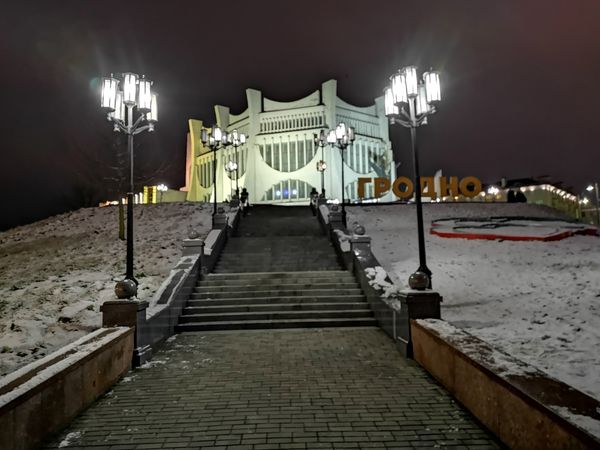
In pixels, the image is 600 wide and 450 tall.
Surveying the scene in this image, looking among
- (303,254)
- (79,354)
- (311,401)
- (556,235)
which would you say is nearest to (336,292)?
(303,254)

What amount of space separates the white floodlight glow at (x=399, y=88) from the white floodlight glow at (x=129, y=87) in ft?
20.9

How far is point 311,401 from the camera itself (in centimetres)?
554

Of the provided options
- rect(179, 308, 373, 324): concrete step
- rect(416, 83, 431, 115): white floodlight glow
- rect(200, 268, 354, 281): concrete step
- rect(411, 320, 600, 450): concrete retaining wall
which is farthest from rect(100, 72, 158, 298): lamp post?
rect(411, 320, 600, 450): concrete retaining wall

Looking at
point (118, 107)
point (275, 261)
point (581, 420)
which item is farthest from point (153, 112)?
point (581, 420)

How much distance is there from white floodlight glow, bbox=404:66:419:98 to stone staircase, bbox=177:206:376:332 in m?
5.40

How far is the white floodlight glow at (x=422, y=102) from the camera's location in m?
10.8

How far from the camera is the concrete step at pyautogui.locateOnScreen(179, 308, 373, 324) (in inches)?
424

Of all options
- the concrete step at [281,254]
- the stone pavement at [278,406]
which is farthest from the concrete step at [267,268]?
the stone pavement at [278,406]

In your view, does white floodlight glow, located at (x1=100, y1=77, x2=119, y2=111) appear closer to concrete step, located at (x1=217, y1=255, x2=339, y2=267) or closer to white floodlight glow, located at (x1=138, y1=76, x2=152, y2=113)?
white floodlight glow, located at (x1=138, y1=76, x2=152, y2=113)

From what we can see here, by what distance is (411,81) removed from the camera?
34.6 feet

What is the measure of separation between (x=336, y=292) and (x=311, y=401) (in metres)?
6.47

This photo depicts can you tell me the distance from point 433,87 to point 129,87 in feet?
24.2

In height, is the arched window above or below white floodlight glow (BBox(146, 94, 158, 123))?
above

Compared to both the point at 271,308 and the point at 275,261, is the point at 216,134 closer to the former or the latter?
the point at 275,261
